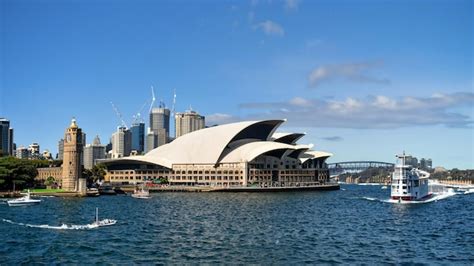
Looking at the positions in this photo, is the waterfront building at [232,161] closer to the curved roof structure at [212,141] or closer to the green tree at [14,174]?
the curved roof structure at [212,141]

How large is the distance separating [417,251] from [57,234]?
2883 centimetres

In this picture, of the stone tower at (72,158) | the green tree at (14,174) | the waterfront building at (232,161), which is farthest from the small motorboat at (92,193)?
the waterfront building at (232,161)

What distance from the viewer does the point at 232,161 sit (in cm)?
14475

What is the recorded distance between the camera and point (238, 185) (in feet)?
453

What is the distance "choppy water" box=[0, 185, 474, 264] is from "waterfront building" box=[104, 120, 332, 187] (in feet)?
253

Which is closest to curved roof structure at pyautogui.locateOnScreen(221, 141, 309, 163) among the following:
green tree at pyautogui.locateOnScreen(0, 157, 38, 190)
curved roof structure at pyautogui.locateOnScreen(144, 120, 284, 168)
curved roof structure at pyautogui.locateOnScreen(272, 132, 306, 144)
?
curved roof structure at pyautogui.locateOnScreen(144, 120, 284, 168)

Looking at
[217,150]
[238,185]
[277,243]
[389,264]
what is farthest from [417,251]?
[217,150]

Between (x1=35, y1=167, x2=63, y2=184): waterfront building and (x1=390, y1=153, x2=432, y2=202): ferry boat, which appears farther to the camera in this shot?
(x1=35, y1=167, x2=63, y2=184): waterfront building

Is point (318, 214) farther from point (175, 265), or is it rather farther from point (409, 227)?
point (175, 265)

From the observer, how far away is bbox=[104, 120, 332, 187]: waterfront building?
14300 centimetres

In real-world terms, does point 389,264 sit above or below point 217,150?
below

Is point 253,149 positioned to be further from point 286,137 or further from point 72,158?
point 72,158

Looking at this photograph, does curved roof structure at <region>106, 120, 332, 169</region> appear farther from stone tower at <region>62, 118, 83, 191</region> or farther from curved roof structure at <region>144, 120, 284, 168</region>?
stone tower at <region>62, 118, 83, 191</region>

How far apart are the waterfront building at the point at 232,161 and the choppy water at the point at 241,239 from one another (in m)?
77.0
